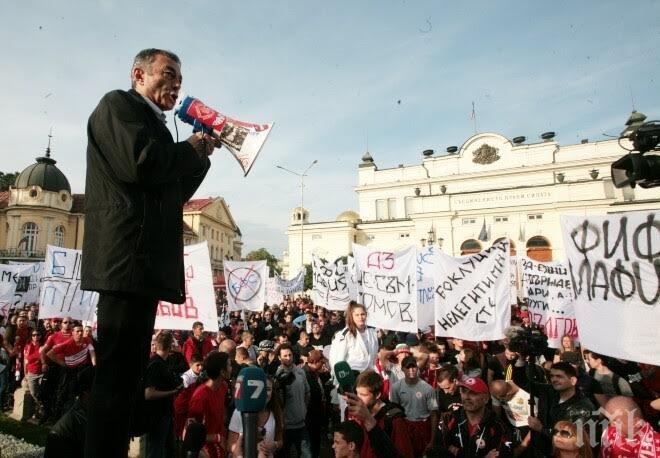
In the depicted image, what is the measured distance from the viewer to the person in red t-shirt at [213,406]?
5.06 metres

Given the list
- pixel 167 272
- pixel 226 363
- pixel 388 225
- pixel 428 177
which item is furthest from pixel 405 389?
pixel 428 177

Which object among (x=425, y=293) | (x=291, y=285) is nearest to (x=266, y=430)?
(x=425, y=293)

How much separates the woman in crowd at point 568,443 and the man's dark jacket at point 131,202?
385cm

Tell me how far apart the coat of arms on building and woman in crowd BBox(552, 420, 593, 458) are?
57.1m

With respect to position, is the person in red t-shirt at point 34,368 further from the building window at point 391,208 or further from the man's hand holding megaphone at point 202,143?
the building window at point 391,208

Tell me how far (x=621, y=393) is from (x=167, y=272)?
5863 mm

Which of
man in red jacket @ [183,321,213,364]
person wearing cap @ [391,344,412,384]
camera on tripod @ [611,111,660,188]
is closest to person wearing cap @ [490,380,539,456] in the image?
person wearing cap @ [391,344,412,384]

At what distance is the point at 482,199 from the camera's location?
51.0 m

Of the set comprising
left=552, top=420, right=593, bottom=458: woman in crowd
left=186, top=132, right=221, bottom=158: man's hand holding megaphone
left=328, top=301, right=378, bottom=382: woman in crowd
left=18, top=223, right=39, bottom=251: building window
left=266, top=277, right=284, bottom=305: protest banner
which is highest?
left=18, top=223, right=39, bottom=251: building window

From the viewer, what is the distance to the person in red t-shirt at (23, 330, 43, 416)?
903 cm

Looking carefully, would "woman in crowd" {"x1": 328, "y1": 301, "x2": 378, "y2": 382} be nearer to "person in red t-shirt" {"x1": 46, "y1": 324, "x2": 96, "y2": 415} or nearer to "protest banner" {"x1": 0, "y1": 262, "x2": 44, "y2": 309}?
"person in red t-shirt" {"x1": 46, "y1": 324, "x2": 96, "y2": 415}

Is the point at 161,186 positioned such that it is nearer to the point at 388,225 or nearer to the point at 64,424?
the point at 64,424

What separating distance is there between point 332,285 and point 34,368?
8996 mm

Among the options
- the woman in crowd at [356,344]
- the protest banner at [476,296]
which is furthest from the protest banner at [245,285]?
the woman in crowd at [356,344]
